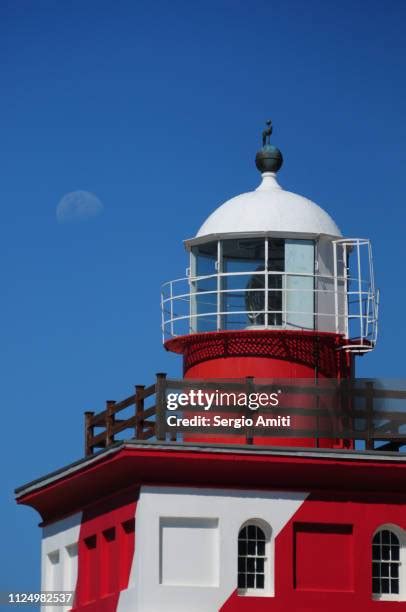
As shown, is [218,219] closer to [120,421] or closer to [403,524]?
[120,421]

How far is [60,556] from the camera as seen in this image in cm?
5172

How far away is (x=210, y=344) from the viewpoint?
49.4 metres

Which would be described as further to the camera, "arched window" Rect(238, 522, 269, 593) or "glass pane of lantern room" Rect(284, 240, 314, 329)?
Result: "glass pane of lantern room" Rect(284, 240, 314, 329)

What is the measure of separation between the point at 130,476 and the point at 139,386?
7.36 ft

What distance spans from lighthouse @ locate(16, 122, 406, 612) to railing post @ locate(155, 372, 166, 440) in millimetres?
38

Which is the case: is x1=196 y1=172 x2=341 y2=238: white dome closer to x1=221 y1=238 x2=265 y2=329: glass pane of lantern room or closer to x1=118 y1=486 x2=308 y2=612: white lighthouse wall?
x1=221 y1=238 x2=265 y2=329: glass pane of lantern room

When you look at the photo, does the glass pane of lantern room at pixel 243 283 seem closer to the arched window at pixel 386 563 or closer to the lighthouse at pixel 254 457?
the lighthouse at pixel 254 457

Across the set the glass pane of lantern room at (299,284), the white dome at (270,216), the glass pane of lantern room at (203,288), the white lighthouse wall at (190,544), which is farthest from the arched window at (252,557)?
the white dome at (270,216)

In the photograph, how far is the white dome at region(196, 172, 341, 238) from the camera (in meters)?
49.8

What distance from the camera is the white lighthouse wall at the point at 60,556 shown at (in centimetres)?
5081

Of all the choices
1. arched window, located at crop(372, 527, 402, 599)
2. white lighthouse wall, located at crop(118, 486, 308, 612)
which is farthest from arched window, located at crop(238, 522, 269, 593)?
arched window, located at crop(372, 527, 402, 599)

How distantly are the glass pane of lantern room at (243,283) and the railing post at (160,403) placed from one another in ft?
10.6

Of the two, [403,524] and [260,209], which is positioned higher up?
[260,209]

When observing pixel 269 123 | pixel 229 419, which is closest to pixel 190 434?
pixel 229 419
